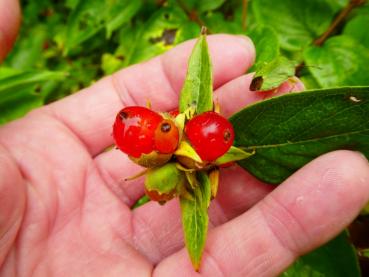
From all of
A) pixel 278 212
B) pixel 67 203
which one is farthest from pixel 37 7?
pixel 278 212

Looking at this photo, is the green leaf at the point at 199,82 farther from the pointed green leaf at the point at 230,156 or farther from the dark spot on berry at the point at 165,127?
the dark spot on berry at the point at 165,127

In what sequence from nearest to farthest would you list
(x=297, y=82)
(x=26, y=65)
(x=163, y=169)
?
A: (x=163, y=169)
(x=297, y=82)
(x=26, y=65)

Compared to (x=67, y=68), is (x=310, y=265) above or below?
below

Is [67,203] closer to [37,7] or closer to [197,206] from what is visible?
[197,206]

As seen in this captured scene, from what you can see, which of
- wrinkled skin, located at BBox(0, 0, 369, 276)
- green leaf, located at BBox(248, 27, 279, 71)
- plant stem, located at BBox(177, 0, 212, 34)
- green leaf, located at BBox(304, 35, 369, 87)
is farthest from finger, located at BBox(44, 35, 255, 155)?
green leaf, located at BBox(304, 35, 369, 87)

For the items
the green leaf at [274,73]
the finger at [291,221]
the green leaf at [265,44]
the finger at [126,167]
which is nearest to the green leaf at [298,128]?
the finger at [291,221]

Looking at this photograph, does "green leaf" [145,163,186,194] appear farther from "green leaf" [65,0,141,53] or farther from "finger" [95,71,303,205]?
"green leaf" [65,0,141,53]

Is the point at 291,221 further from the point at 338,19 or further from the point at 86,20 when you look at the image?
the point at 86,20
